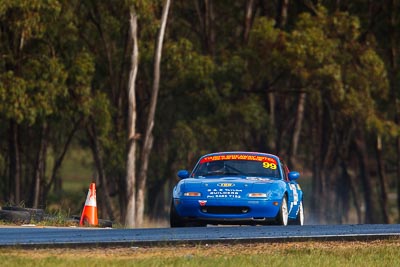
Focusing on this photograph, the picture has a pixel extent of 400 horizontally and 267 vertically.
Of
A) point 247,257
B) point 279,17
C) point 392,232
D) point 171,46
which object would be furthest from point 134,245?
point 279,17

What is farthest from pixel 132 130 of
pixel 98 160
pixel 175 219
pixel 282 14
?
pixel 175 219

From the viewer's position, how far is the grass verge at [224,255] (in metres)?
13.3

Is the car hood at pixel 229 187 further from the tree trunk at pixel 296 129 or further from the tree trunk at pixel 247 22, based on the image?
the tree trunk at pixel 296 129

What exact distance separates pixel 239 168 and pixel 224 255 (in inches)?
242

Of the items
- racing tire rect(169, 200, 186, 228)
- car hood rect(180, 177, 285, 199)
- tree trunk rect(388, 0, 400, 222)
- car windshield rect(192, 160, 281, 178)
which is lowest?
racing tire rect(169, 200, 186, 228)

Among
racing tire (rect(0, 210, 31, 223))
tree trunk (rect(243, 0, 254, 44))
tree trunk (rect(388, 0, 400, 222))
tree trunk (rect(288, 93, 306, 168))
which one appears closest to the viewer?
racing tire (rect(0, 210, 31, 223))

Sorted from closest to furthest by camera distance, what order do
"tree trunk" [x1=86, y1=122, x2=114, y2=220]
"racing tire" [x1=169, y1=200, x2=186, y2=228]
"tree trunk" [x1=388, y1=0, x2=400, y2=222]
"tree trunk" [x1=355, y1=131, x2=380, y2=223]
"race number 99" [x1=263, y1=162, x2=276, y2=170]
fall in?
1. "racing tire" [x1=169, y1=200, x2=186, y2=228]
2. "race number 99" [x1=263, y1=162, x2=276, y2=170]
3. "tree trunk" [x1=86, y1=122, x2=114, y2=220]
4. "tree trunk" [x1=388, y1=0, x2=400, y2=222]
5. "tree trunk" [x1=355, y1=131, x2=380, y2=223]

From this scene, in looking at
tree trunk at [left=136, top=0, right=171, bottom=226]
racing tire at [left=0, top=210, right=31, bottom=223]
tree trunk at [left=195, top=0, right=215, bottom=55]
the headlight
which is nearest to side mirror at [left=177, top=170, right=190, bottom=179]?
the headlight

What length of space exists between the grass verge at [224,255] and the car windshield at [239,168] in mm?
4599

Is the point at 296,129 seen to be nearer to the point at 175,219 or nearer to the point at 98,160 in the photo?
the point at 98,160

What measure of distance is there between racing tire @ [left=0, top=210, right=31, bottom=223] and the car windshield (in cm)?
277

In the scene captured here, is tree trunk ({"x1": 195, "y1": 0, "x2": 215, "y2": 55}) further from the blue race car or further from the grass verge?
the grass verge

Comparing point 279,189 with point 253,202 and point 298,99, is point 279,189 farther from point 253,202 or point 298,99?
point 298,99

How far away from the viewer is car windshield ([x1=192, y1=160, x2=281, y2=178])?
2034 centimetres
